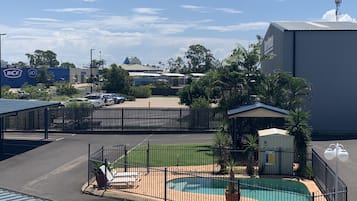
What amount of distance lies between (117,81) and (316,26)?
53526mm

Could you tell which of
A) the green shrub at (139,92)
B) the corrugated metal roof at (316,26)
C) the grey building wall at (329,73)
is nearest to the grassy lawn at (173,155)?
the grey building wall at (329,73)

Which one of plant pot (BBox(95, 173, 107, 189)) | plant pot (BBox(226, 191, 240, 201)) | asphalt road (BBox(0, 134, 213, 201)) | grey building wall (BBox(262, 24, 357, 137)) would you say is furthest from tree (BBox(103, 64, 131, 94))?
plant pot (BBox(226, 191, 240, 201))

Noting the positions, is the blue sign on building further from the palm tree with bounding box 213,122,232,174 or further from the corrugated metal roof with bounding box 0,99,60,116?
the palm tree with bounding box 213,122,232,174

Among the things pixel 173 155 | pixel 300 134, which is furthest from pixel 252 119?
pixel 300 134

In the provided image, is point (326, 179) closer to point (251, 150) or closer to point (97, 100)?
point (251, 150)

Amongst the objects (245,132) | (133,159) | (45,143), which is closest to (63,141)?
(45,143)

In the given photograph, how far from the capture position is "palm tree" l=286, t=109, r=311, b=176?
26.8 metres

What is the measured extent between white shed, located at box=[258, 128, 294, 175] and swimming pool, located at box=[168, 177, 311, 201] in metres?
1.30

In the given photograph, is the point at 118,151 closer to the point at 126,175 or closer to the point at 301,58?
the point at 126,175

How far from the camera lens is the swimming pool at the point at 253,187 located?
22.5 m

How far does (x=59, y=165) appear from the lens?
29969mm

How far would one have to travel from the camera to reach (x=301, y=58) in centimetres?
4503

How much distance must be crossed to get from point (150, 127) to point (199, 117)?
3.85 meters

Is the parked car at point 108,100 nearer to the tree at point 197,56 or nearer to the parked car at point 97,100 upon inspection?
the parked car at point 97,100
